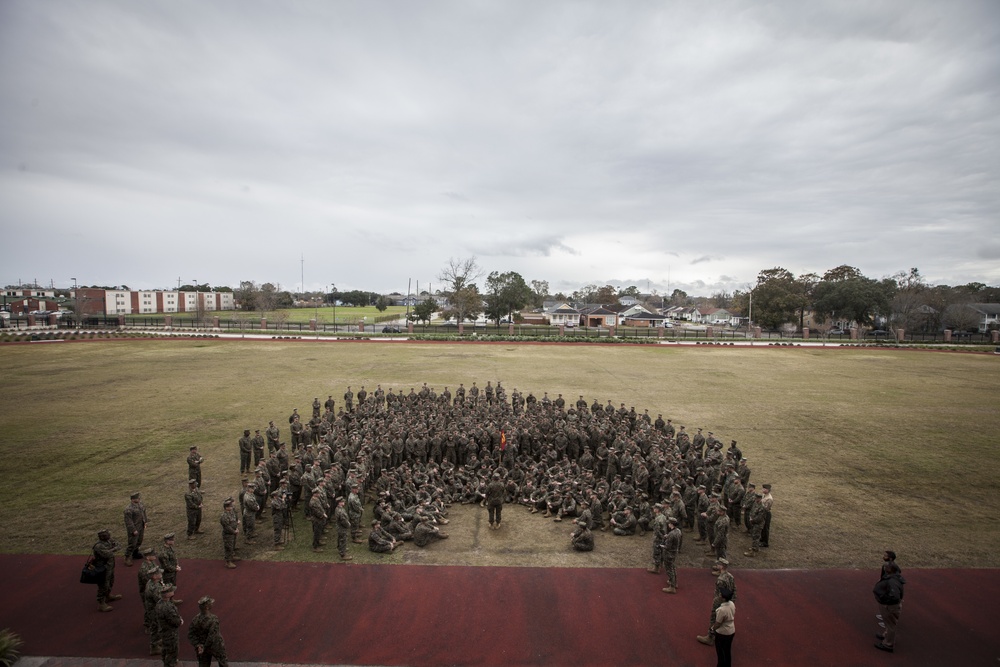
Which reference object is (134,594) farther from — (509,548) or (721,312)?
(721,312)

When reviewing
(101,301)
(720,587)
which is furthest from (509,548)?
(101,301)

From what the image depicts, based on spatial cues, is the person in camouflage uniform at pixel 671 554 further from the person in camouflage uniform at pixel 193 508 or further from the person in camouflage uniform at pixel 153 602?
the person in camouflage uniform at pixel 193 508

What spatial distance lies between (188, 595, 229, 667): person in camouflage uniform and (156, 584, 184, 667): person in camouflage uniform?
18.8 inches

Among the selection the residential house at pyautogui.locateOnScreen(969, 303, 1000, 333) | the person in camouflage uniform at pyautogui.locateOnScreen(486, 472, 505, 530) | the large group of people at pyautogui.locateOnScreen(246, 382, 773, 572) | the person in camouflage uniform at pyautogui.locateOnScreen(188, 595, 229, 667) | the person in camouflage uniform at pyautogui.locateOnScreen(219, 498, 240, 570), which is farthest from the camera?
the residential house at pyautogui.locateOnScreen(969, 303, 1000, 333)

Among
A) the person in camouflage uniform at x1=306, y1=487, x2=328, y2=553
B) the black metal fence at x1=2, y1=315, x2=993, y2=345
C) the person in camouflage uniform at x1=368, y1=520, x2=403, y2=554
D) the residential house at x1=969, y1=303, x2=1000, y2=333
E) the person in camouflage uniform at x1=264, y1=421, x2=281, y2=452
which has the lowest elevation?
the person in camouflage uniform at x1=368, y1=520, x2=403, y2=554

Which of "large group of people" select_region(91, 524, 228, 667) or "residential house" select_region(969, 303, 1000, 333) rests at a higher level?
"residential house" select_region(969, 303, 1000, 333)

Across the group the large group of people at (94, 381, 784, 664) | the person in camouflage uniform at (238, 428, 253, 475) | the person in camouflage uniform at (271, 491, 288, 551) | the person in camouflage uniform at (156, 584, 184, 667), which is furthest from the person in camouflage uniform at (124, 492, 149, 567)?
the person in camouflage uniform at (238, 428, 253, 475)

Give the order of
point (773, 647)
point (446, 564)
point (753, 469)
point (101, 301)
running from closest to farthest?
point (773, 647)
point (446, 564)
point (753, 469)
point (101, 301)

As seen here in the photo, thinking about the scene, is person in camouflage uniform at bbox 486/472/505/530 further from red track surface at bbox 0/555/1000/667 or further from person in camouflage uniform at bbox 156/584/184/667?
person in camouflage uniform at bbox 156/584/184/667

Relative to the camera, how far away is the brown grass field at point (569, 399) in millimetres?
11312

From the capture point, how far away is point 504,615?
8.68 meters

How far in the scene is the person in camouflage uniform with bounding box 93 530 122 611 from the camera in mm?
8555

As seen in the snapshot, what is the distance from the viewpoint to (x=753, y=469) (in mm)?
16500

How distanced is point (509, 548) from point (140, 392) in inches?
970
